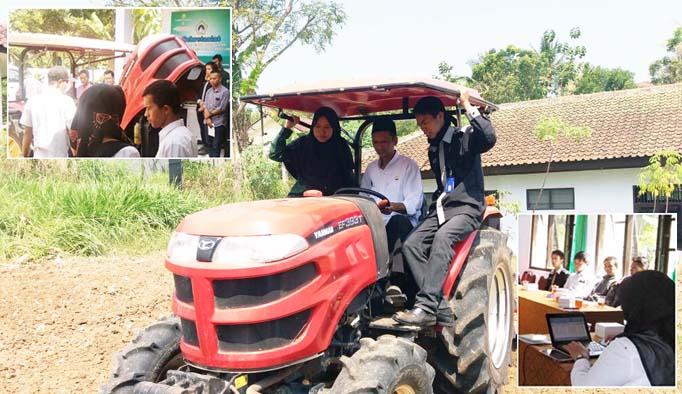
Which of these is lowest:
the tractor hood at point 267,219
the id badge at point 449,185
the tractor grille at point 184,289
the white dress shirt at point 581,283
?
the white dress shirt at point 581,283

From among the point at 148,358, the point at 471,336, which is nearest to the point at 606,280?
the point at 471,336

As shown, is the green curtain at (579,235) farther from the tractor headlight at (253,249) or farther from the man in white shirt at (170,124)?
the man in white shirt at (170,124)

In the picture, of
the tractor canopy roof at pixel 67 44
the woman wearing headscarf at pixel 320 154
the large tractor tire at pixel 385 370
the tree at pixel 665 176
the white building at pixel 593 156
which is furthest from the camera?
the white building at pixel 593 156

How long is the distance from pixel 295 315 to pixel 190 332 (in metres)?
0.54

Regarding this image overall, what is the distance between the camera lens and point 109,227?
10242 millimetres

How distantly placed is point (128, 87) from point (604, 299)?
8.13 meters

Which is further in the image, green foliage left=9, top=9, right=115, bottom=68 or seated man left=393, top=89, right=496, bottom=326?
green foliage left=9, top=9, right=115, bottom=68

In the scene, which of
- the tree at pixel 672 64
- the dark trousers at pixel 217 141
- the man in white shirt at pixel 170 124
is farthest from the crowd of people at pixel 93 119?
the tree at pixel 672 64

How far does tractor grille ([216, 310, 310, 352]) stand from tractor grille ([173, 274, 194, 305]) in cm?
24

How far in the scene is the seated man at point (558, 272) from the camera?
4.29 meters

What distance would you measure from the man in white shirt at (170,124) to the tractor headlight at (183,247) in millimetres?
6986

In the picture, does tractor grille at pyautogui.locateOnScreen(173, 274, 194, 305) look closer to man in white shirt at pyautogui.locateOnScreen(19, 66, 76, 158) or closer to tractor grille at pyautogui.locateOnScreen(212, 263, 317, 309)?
tractor grille at pyautogui.locateOnScreen(212, 263, 317, 309)

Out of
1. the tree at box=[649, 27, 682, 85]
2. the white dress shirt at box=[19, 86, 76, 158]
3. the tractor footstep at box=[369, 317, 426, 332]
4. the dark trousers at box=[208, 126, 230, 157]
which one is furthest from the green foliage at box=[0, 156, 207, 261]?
the tree at box=[649, 27, 682, 85]

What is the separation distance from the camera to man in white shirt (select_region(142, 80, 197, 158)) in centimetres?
1039
